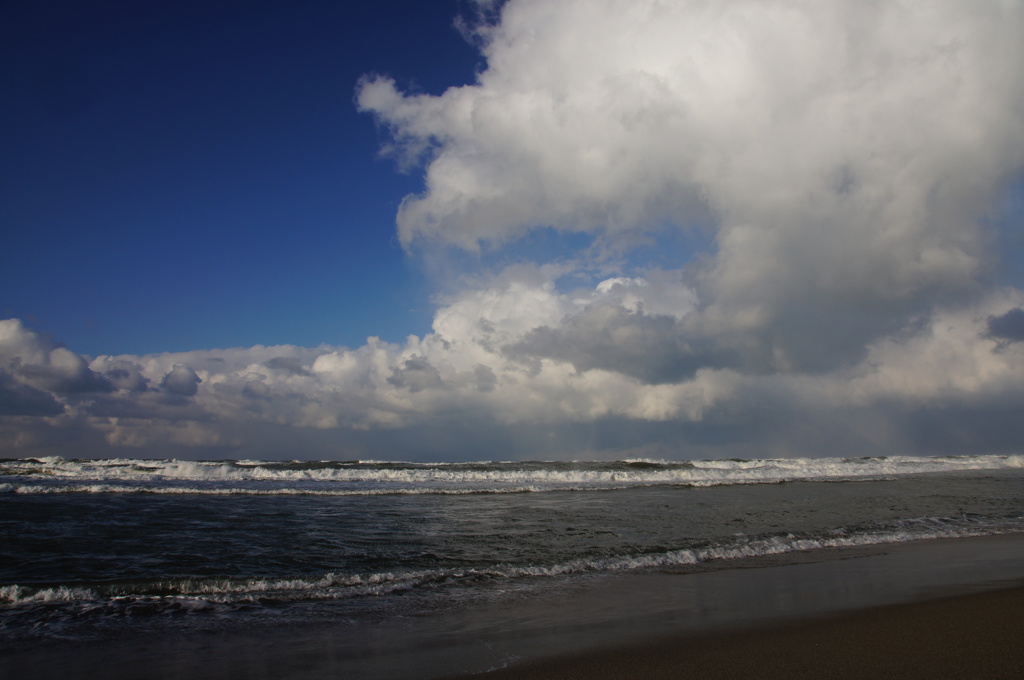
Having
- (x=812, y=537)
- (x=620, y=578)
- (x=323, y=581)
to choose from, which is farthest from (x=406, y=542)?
(x=812, y=537)

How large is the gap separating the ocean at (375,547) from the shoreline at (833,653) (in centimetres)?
113

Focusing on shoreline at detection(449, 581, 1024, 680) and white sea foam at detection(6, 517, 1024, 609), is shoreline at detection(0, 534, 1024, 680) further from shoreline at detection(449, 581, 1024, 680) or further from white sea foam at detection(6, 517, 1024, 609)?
white sea foam at detection(6, 517, 1024, 609)

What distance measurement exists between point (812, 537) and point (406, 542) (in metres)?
10.4

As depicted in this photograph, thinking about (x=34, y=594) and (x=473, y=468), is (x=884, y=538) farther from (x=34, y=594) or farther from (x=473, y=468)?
(x=473, y=468)

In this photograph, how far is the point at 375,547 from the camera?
1255 centimetres

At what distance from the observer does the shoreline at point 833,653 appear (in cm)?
518

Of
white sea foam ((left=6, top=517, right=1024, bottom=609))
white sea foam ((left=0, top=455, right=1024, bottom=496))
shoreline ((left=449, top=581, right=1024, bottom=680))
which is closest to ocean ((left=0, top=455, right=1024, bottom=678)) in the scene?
white sea foam ((left=6, top=517, right=1024, bottom=609))

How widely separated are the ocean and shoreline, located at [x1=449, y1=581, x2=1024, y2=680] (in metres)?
1.13

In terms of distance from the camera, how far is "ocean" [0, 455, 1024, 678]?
743 centimetres

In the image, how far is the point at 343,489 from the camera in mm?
28594

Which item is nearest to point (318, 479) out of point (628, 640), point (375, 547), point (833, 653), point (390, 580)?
point (375, 547)

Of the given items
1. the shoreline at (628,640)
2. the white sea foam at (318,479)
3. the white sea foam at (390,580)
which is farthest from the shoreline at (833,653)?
the white sea foam at (318,479)

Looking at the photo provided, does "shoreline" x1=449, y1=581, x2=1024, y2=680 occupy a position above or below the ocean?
above

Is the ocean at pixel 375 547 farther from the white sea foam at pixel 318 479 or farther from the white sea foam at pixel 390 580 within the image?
the white sea foam at pixel 318 479
